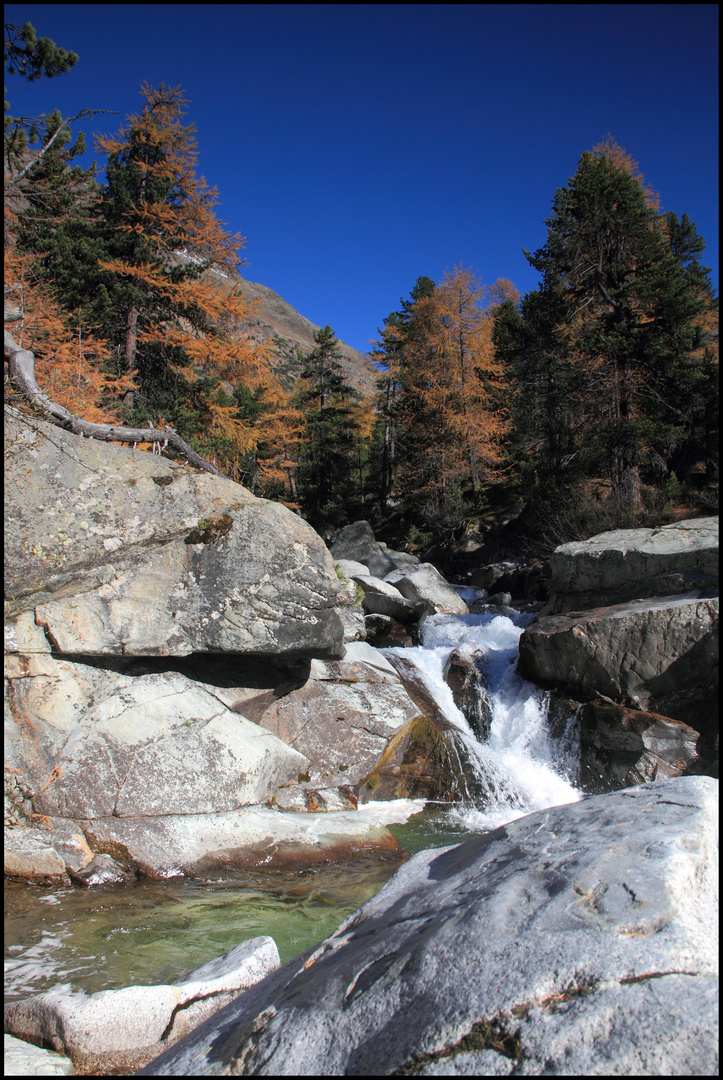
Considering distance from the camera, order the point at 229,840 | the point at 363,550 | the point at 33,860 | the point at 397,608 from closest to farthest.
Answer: the point at 33,860 < the point at 229,840 < the point at 397,608 < the point at 363,550

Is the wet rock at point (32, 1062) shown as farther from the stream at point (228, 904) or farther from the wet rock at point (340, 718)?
the wet rock at point (340, 718)

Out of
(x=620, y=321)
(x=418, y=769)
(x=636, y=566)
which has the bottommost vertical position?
(x=418, y=769)

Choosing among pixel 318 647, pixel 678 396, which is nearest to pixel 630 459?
pixel 678 396

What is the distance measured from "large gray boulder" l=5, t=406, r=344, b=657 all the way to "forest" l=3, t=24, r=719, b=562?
1073 mm

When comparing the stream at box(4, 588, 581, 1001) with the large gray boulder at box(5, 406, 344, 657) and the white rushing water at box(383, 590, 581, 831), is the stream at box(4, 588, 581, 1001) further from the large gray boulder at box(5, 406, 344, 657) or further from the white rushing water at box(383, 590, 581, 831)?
the large gray boulder at box(5, 406, 344, 657)

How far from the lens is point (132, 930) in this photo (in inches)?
204

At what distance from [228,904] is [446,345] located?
25118mm

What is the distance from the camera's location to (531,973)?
6.07 feet

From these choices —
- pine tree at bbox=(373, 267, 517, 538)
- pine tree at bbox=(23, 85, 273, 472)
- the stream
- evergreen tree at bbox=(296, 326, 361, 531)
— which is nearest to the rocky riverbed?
the stream

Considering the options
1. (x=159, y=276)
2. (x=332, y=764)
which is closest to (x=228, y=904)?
(x=332, y=764)

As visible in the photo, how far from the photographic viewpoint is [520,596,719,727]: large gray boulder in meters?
8.84

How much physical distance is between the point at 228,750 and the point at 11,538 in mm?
3778

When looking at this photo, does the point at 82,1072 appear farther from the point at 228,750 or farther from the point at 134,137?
the point at 134,137

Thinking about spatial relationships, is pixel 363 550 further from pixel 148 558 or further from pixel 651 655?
pixel 148 558
